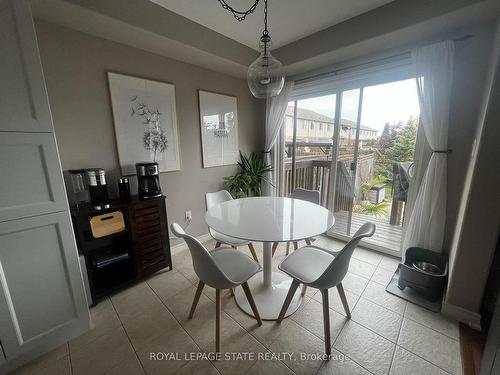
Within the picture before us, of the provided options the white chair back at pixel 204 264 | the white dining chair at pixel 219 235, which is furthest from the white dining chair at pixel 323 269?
the white dining chair at pixel 219 235

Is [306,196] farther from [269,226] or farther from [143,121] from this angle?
[143,121]

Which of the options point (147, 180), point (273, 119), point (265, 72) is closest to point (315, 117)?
point (273, 119)

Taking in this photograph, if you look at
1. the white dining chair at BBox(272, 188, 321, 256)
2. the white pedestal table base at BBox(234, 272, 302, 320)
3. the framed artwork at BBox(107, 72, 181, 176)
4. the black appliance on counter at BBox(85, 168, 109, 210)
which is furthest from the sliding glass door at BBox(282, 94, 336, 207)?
the black appliance on counter at BBox(85, 168, 109, 210)

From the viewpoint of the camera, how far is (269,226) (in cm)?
144

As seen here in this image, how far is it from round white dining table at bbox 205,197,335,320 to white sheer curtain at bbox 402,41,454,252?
3.64 ft

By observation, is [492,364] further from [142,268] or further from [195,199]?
[195,199]

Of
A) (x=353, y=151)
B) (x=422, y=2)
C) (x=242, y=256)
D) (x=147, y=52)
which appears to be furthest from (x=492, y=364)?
(x=147, y=52)

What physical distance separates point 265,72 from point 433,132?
1680mm

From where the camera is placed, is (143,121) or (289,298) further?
(143,121)

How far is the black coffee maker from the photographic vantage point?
201cm

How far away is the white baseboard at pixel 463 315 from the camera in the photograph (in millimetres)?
1481

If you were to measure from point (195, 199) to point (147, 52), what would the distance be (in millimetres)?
1704

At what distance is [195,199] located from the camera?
272cm

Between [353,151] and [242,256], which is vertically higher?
[353,151]
